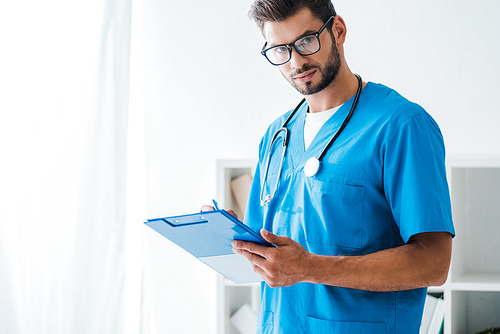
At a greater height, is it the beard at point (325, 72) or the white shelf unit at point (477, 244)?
the beard at point (325, 72)

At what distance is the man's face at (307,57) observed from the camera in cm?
120

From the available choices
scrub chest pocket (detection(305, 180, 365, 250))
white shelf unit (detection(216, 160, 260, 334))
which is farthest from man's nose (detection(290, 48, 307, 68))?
white shelf unit (detection(216, 160, 260, 334))

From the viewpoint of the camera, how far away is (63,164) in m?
1.82

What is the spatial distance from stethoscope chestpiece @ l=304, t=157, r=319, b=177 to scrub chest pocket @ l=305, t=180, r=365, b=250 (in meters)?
0.02

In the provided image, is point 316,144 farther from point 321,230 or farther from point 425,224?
point 425,224

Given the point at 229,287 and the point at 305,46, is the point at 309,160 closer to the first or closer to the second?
the point at 305,46

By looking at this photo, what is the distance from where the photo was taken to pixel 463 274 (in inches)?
86.0

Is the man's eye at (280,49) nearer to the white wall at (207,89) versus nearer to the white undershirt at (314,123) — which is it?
the white undershirt at (314,123)

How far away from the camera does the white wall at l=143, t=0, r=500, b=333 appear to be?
230 cm

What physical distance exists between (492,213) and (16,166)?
5.91 feet

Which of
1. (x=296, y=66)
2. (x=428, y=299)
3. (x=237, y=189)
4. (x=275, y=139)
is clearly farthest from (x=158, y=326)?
(x=296, y=66)

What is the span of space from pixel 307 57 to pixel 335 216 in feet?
1.17

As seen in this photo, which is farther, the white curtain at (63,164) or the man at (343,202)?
the white curtain at (63,164)

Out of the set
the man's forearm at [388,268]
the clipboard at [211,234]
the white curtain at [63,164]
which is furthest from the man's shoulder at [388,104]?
the white curtain at [63,164]
